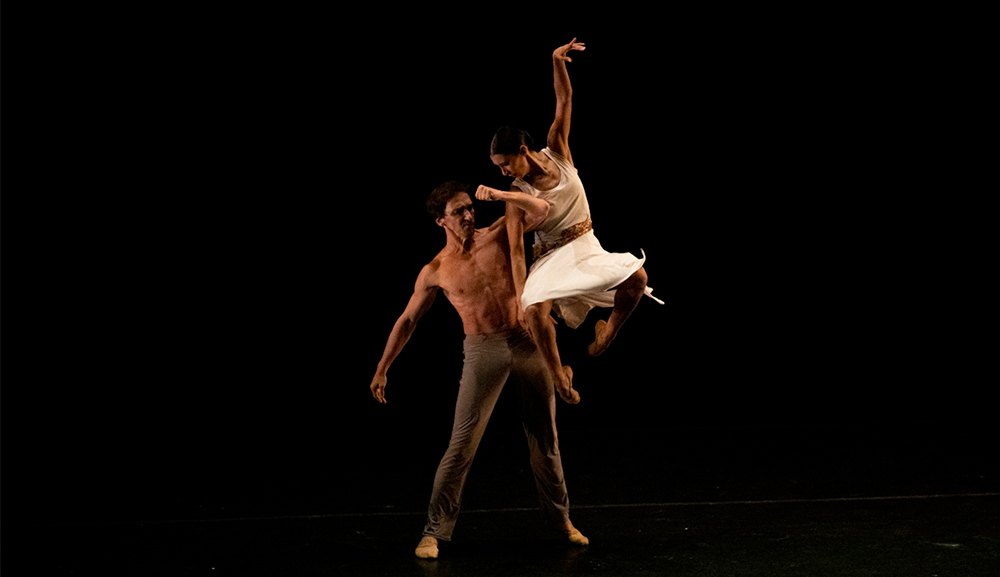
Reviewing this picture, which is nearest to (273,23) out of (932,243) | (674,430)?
(674,430)

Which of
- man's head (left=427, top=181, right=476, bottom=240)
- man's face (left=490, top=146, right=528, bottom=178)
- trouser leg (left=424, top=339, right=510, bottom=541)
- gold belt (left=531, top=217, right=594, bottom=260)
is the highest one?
man's face (left=490, top=146, right=528, bottom=178)

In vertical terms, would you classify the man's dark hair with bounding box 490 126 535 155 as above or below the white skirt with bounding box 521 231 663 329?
above

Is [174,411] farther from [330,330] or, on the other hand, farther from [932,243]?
[932,243]

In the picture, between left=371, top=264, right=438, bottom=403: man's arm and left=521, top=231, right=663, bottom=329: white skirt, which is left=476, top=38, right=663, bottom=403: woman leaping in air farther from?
left=371, top=264, right=438, bottom=403: man's arm

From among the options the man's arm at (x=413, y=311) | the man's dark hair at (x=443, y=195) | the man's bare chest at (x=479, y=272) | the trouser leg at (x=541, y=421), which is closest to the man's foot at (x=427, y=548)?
the trouser leg at (x=541, y=421)

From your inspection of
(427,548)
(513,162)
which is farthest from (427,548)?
(513,162)

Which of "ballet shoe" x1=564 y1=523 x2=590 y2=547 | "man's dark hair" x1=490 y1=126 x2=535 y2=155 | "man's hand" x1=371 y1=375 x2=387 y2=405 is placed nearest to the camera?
"man's dark hair" x1=490 y1=126 x2=535 y2=155

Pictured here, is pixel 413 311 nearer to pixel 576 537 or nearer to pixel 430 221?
pixel 576 537

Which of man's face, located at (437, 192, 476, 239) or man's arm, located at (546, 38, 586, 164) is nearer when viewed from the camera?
man's arm, located at (546, 38, 586, 164)

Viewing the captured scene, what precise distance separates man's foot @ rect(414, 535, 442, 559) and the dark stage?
64.6 inches

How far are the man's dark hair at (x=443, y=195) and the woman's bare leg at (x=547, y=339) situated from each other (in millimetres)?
474

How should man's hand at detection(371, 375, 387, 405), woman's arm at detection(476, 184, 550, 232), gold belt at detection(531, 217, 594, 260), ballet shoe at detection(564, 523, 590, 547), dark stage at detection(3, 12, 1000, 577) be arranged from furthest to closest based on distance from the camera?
dark stage at detection(3, 12, 1000, 577)
man's hand at detection(371, 375, 387, 405)
ballet shoe at detection(564, 523, 590, 547)
gold belt at detection(531, 217, 594, 260)
woman's arm at detection(476, 184, 550, 232)

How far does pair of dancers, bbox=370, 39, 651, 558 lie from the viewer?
317cm

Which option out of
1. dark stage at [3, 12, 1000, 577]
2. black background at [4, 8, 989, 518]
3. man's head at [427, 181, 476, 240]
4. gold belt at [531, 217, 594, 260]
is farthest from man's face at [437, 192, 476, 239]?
black background at [4, 8, 989, 518]
